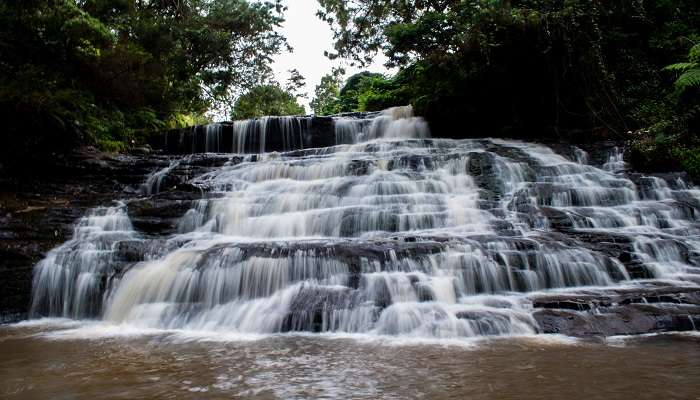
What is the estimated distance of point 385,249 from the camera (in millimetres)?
5918

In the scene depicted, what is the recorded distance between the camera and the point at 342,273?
18.5 ft

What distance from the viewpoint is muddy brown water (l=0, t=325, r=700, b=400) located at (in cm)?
286

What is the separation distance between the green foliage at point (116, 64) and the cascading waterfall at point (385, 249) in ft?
11.5

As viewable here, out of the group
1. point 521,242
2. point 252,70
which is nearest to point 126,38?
point 252,70

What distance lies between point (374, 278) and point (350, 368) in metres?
2.04

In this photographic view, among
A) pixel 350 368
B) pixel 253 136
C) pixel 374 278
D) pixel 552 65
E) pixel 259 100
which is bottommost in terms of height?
pixel 350 368

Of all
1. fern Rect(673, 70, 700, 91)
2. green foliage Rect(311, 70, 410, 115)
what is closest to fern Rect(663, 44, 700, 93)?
fern Rect(673, 70, 700, 91)

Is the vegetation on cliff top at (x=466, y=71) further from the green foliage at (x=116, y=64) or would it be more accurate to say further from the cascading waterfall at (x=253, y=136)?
the cascading waterfall at (x=253, y=136)

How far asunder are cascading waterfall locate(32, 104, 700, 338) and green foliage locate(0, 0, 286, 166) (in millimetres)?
3509

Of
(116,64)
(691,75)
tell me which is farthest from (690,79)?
(116,64)

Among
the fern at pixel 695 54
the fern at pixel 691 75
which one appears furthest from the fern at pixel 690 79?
the fern at pixel 695 54

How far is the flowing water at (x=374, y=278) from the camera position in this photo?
3277mm

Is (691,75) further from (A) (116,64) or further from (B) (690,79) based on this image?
(A) (116,64)

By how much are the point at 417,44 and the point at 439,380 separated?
11526 mm
